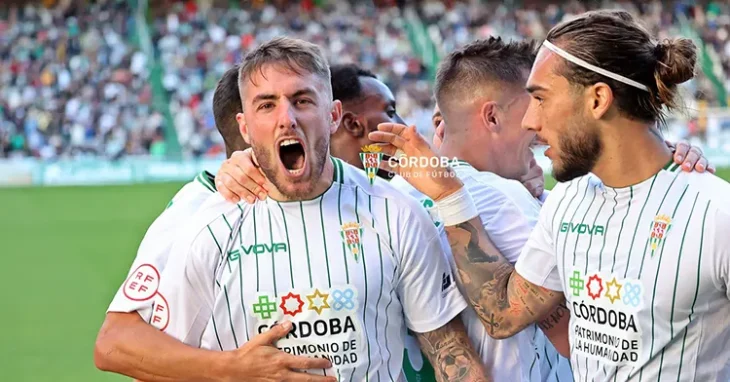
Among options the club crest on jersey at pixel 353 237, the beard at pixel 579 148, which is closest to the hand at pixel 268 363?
the club crest on jersey at pixel 353 237

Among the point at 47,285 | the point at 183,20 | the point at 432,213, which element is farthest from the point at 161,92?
the point at 432,213

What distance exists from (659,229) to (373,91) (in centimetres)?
188

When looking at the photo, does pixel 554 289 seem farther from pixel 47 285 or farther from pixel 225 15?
pixel 225 15

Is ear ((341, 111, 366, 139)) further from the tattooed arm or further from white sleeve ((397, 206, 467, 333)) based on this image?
the tattooed arm

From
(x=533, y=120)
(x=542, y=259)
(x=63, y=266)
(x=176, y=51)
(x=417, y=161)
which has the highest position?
(x=176, y=51)

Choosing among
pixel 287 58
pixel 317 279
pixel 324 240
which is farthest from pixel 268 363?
pixel 287 58

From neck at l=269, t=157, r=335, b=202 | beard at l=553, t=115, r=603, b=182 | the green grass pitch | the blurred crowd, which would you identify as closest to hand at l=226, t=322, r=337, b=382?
neck at l=269, t=157, r=335, b=202

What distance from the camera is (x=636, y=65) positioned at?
10.8 feet

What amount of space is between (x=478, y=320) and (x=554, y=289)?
377 mm

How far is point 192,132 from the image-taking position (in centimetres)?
2725

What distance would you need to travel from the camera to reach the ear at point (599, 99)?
10.7ft

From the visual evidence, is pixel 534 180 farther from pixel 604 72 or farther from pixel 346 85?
pixel 604 72

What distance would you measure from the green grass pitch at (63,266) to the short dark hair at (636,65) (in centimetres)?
694

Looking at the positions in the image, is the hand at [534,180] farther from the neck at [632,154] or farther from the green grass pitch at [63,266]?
the green grass pitch at [63,266]
